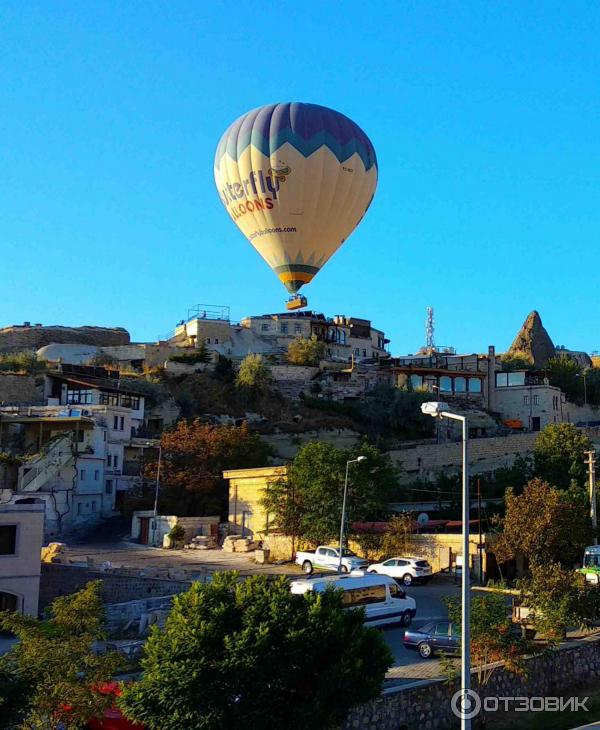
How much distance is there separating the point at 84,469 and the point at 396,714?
1480 inches

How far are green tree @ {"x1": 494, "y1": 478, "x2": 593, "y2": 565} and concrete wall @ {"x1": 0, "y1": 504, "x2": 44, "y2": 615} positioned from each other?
18.1m

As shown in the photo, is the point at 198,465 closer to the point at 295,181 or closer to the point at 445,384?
the point at 295,181

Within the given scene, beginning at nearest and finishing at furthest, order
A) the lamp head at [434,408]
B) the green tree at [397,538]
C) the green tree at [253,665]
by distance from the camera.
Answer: the lamp head at [434,408]
the green tree at [253,665]
the green tree at [397,538]

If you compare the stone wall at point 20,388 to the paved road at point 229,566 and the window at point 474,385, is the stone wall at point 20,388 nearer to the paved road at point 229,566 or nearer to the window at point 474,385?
the paved road at point 229,566

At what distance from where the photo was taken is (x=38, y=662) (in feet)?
52.3

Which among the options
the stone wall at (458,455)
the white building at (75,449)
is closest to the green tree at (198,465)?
the white building at (75,449)

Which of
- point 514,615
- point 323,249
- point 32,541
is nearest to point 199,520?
point 32,541

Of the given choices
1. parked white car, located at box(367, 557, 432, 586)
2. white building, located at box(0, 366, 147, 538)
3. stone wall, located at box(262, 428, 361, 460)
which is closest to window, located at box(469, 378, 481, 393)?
stone wall, located at box(262, 428, 361, 460)

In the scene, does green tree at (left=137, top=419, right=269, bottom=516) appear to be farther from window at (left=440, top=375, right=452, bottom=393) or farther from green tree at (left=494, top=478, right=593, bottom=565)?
window at (left=440, top=375, right=452, bottom=393)

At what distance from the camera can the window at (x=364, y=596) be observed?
24594 millimetres

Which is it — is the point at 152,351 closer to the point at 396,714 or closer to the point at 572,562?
the point at 572,562

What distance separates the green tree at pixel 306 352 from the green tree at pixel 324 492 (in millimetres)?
36481

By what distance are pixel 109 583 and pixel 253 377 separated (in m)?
38.7

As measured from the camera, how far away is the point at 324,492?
40312 mm
